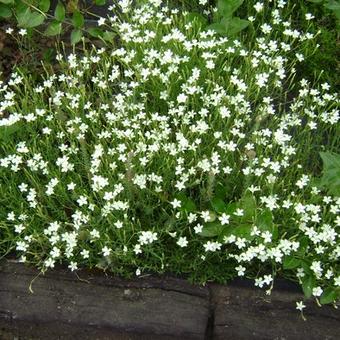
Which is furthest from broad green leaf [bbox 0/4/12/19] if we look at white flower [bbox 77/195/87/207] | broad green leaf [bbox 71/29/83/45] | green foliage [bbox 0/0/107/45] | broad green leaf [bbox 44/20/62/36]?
white flower [bbox 77/195/87/207]

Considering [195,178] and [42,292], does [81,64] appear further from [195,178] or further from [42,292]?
[42,292]

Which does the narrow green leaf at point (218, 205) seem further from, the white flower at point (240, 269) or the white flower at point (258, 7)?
the white flower at point (258, 7)

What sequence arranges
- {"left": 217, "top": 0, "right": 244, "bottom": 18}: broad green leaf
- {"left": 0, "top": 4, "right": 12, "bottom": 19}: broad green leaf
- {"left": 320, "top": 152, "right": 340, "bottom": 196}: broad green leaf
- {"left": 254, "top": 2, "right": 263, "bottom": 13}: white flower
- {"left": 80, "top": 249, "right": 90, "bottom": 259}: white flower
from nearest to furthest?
{"left": 320, "top": 152, "right": 340, "bottom": 196}: broad green leaf → {"left": 80, "top": 249, "right": 90, "bottom": 259}: white flower → {"left": 217, "top": 0, "right": 244, "bottom": 18}: broad green leaf → {"left": 254, "top": 2, "right": 263, "bottom": 13}: white flower → {"left": 0, "top": 4, "right": 12, "bottom": 19}: broad green leaf

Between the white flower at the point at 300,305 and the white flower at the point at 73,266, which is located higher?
the white flower at the point at 73,266

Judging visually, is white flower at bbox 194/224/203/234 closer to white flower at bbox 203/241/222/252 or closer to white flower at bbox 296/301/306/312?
white flower at bbox 203/241/222/252

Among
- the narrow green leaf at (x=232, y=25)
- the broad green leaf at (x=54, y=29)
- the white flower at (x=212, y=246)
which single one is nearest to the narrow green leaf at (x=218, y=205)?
the white flower at (x=212, y=246)

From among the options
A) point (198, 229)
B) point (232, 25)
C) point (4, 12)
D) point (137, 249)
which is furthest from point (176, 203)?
point (4, 12)
